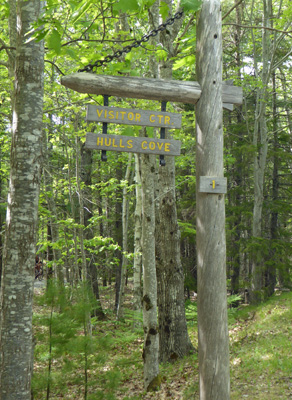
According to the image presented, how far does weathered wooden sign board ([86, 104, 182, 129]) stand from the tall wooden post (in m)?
0.35

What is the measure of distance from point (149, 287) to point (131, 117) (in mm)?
3941

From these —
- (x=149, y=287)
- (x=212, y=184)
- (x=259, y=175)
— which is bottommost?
(x=149, y=287)

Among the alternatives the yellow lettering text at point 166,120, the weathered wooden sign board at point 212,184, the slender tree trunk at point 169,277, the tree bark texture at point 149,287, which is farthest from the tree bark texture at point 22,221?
the slender tree trunk at point 169,277

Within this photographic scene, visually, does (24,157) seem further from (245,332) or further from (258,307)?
(258,307)

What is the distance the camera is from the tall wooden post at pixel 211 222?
3.71 meters

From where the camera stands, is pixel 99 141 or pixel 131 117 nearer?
pixel 99 141

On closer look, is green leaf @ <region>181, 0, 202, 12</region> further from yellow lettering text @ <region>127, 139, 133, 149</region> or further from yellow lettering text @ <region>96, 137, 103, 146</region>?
yellow lettering text @ <region>96, 137, 103, 146</region>

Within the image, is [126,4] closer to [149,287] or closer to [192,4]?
[192,4]

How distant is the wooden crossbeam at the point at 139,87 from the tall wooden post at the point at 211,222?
0.49 ft

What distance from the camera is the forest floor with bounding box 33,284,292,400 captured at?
5.09 m

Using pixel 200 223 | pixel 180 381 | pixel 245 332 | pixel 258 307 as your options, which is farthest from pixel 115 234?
pixel 200 223

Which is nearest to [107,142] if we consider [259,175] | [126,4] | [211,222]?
[126,4]

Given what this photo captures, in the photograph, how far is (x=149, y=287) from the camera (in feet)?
22.5

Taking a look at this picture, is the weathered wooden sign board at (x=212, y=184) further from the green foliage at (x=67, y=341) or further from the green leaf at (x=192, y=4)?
the green foliage at (x=67, y=341)
